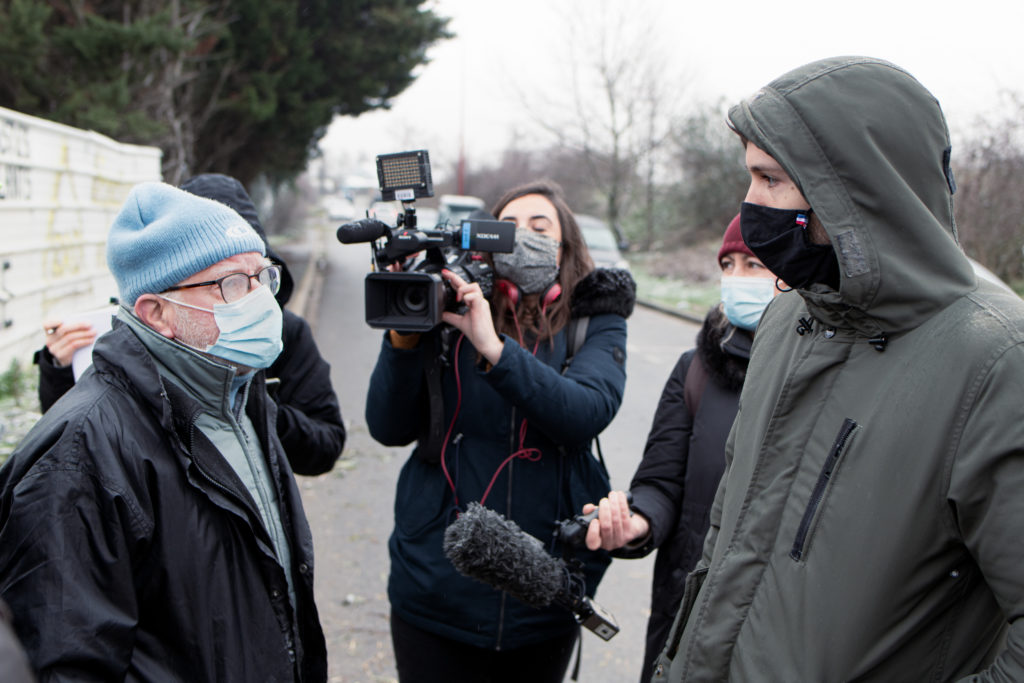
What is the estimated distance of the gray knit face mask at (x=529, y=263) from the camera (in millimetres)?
2396

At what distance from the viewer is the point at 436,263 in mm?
2240

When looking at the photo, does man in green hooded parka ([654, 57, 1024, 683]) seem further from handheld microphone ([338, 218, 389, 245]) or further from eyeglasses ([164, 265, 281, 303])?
eyeglasses ([164, 265, 281, 303])

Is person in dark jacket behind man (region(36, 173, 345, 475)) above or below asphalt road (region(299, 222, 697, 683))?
above

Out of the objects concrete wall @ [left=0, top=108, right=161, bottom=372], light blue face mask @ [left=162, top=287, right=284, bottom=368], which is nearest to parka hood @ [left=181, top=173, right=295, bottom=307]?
light blue face mask @ [left=162, top=287, right=284, bottom=368]

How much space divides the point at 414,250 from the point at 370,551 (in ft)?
9.45

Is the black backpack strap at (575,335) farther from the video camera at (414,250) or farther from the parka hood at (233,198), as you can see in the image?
the parka hood at (233,198)

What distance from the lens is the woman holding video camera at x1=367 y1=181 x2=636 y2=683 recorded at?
2.20 m

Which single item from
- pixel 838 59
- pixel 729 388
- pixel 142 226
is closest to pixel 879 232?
pixel 838 59

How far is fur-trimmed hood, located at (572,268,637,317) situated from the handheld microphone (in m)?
0.73

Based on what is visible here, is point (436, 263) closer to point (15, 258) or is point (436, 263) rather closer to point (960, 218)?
point (15, 258)

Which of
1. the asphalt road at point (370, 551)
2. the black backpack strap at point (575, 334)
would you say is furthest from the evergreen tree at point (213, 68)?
the black backpack strap at point (575, 334)

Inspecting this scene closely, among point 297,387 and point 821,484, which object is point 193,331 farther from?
point 821,484

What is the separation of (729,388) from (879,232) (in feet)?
3.14

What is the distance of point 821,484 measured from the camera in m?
1.40
